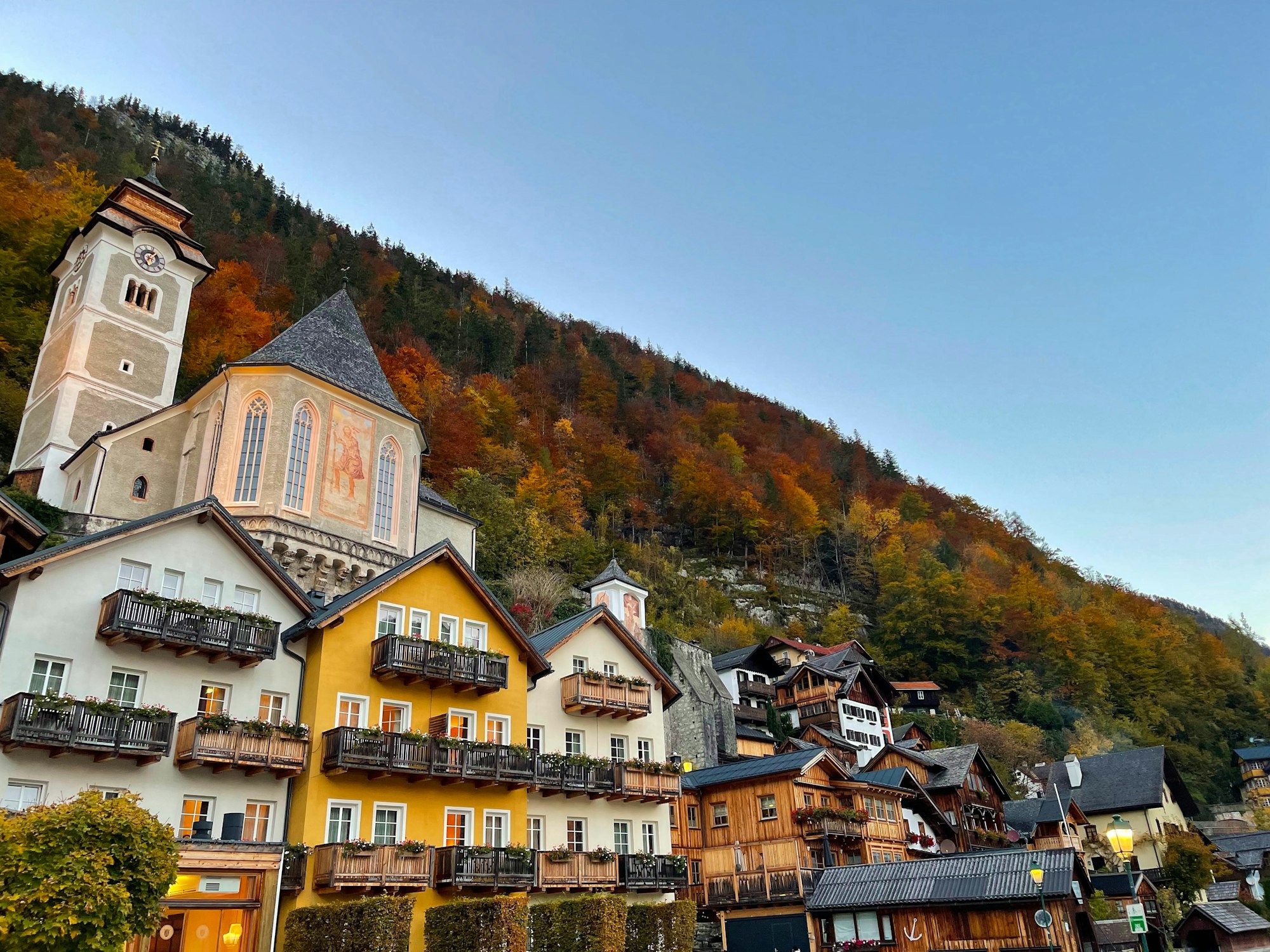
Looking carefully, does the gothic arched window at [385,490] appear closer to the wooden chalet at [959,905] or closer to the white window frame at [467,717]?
the white window frame at [467,717]

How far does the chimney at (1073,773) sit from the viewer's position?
64625mm

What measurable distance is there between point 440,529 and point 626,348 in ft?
300

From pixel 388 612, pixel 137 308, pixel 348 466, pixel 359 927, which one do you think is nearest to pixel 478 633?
pixel 388 612

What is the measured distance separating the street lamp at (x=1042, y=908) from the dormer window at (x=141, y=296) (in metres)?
51.0

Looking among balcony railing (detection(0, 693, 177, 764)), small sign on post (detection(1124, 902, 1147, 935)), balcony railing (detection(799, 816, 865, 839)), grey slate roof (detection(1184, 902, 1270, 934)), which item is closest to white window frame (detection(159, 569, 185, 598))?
balcony railing (detection(0, 693, 177, 764))

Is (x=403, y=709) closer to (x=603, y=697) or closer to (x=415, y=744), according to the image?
(x=415, y=744)

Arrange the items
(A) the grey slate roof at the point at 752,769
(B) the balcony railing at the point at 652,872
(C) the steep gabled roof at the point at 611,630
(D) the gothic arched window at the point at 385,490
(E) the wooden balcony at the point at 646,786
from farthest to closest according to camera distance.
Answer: (D) the gothic arched window at the point at 385,490, (A) the grey slate roof at the point at 752,769, (C) the steep gabled roof at the point at 611,630, (E) the wooden balcony at the point at 646,786, (B) the balcony railing at the point at 652,872

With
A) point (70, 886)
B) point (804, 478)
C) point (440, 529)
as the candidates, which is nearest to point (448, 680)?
point (70, 886)

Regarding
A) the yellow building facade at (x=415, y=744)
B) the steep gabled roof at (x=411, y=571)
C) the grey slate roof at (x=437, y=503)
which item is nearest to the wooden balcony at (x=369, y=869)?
the yellow building facade at (x=415, y=744)

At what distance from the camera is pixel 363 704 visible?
87.7ft

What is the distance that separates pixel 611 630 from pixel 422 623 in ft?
27.0

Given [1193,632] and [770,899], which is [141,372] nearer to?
[770,899]

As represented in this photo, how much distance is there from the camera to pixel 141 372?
51406 mm

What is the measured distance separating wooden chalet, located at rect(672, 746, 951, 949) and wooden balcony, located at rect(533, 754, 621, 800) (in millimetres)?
10162
